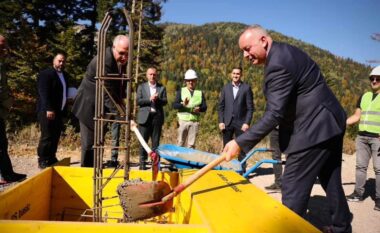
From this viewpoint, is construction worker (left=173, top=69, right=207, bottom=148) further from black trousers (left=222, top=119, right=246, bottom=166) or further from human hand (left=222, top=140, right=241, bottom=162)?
human hand (left=222, top=140, right=241, bottom=162)

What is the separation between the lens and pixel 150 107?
22.1 feet

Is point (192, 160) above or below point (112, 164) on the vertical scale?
above

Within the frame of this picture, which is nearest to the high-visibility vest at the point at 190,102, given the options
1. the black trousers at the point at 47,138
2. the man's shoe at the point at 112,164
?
the man's shoe at the point at 112,164

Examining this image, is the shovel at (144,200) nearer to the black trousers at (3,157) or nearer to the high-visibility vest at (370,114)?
the black trousers at (3,157)

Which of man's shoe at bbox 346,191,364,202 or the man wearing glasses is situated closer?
the man wearing glasses

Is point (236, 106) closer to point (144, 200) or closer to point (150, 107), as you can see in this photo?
point (150, 107)

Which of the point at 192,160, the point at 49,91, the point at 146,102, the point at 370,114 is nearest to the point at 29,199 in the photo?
the point at 192,160

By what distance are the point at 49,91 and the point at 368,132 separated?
213 inches

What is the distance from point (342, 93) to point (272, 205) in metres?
47.4

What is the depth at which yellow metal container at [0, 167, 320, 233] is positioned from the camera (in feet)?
5.09

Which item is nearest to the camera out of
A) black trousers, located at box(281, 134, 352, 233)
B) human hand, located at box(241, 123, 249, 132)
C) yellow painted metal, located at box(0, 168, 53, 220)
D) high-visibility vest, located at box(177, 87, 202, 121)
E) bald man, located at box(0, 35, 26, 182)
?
yellow painted metal, located at box(0, 168, 53, 220)

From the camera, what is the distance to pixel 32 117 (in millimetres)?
20438

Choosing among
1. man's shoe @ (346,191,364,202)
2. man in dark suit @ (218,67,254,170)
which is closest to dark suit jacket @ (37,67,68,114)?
man in dark suit @ (218,67,254,170)

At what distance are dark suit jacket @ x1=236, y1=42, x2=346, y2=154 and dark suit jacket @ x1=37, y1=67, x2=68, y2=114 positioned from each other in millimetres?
4259
